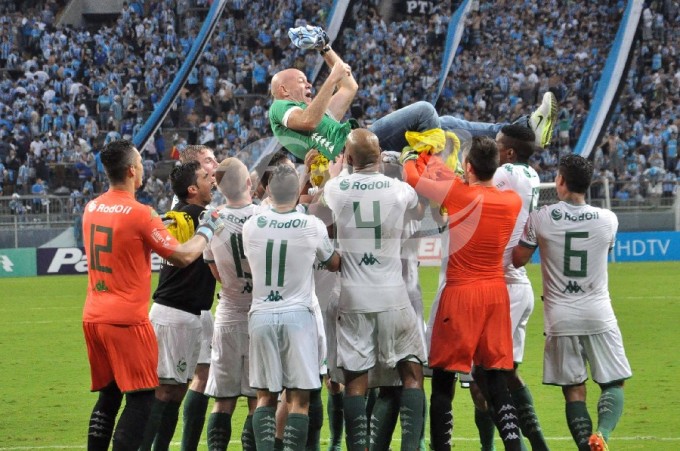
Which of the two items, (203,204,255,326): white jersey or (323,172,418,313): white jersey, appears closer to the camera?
(323,172,418,313): white jersey

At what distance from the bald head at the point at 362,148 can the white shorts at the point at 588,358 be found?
5.64 feet

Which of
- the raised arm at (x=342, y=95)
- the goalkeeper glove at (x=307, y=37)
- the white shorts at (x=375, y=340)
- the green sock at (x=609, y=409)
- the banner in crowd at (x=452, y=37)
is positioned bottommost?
the green sock at (x=609, y=409)

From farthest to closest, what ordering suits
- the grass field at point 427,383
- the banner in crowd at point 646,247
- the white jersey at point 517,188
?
the banner in crowd at point 646,247, the grass field at point 427,383, the white jersey at point 517,188

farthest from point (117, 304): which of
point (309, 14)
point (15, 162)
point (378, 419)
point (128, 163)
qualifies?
point (309, 14)

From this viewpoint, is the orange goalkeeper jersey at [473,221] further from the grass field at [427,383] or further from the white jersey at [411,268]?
the grass field at [427,383]

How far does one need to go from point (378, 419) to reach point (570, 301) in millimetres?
1475

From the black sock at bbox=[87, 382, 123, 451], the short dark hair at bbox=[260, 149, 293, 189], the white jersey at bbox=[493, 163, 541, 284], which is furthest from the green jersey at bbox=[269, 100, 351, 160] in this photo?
the black sock at bbox=[87, 382, 123, 451]

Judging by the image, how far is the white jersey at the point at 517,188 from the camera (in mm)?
7406

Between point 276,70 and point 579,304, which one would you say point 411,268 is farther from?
point 276,70

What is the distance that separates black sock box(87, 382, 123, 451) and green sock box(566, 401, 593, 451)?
289 centimetres

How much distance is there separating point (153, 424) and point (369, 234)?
1879mm

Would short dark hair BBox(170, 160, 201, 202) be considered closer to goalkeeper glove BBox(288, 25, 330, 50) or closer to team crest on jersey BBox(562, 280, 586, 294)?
goalkeeper glove BBox(288, 25, 330, 50)

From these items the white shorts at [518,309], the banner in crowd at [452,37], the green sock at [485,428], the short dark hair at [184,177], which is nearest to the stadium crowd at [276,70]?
the banner in crowd at [452,37]

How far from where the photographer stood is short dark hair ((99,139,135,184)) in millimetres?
6418
